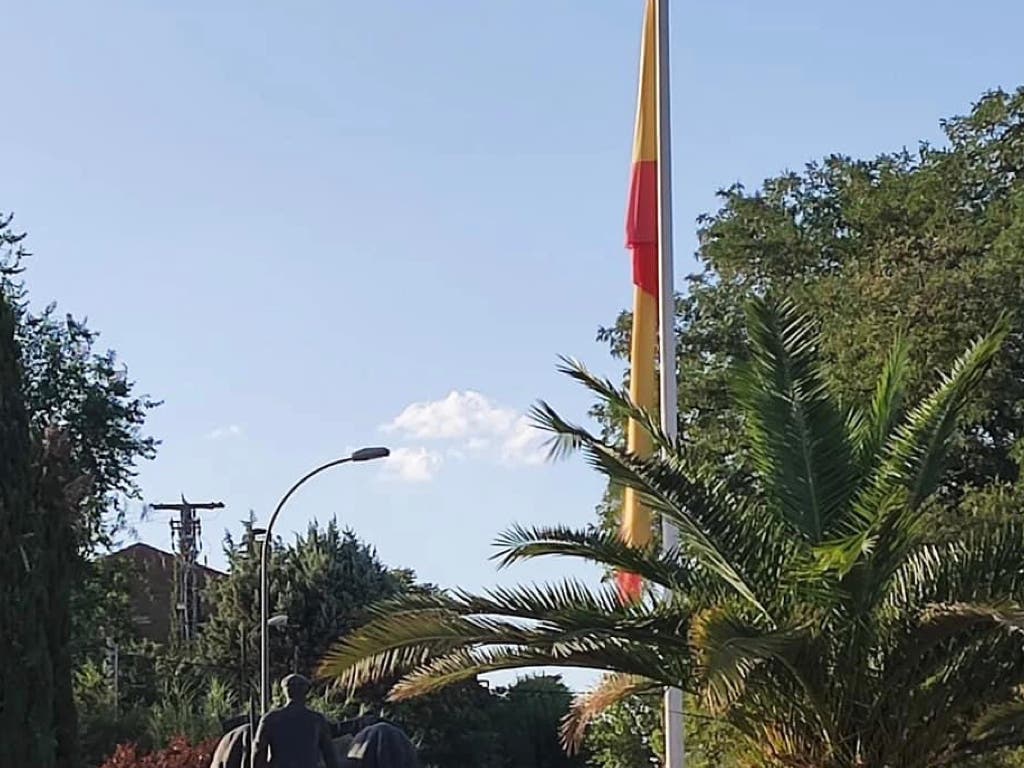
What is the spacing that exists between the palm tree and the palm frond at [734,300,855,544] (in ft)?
0.04

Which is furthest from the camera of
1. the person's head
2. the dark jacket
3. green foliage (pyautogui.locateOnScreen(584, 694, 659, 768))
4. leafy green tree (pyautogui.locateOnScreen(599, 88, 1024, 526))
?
green foliage (pyautogui.locateOnScreen(584, 694, 659, 768))

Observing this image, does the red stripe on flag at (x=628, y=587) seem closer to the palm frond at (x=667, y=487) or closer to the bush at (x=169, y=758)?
the palm frond at (x=667, y=487)

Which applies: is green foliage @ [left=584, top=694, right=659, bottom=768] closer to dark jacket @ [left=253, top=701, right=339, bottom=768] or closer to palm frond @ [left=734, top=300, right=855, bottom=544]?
dark jacket @ [left=253, top=701, right=339, bottom=768]

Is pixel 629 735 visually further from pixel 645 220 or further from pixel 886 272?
pixel 645 220

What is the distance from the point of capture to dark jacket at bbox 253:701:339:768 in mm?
16359

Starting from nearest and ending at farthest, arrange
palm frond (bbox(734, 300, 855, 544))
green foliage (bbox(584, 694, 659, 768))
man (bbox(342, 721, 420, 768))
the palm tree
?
1. the palm tree
2. palm frond (bbox(734, 300, 855, 544))
3. man (bbox(342, 721, 420, 768))
4. green foliage (bbox(584, 694, 659, 768))

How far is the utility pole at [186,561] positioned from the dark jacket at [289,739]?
142 ft

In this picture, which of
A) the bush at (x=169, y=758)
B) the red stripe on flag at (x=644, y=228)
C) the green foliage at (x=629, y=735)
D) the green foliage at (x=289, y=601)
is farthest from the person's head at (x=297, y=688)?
the green foliage at (x=289, y=601)

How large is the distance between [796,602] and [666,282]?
574cm

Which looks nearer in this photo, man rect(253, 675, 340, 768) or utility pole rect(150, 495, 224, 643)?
man rect(253, 675, 340, 768)

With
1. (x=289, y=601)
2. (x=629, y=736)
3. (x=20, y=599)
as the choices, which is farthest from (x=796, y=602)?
(x=289, y=601)

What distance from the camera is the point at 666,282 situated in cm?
1798

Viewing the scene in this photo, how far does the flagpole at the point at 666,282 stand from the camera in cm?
1652

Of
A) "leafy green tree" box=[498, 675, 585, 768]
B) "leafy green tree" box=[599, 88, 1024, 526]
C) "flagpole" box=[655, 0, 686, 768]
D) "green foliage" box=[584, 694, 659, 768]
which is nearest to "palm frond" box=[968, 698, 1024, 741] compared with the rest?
"flagpole" box=[655, 0, 686, 768]
